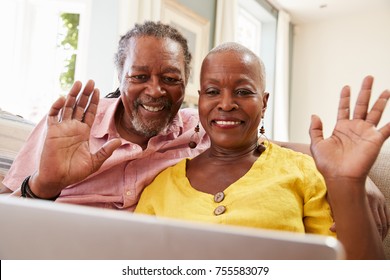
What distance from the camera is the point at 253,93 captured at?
1.11 metres

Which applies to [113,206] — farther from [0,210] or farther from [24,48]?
[24,48]

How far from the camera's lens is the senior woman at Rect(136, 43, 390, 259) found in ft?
2.52

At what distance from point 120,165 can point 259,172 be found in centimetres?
46

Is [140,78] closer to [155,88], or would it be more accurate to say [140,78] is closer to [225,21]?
[155,88]

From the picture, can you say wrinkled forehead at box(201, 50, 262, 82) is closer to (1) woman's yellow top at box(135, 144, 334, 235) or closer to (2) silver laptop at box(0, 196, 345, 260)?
(1) woman's yellow top at box(135, 144, 334, 235)

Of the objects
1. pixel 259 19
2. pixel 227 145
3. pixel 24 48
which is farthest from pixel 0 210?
pixel 259 19

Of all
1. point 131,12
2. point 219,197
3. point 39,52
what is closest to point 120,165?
point 219,197

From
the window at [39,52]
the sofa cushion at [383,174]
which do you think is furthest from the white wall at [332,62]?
the sofa cushion at [383,174]

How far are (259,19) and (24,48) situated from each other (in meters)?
3.45

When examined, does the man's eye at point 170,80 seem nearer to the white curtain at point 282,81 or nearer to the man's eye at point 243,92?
the man's eye at point 243,92

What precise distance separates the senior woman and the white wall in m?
4.24

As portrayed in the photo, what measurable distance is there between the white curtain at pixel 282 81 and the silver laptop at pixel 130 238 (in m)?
4.78

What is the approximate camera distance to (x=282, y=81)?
5207 mm

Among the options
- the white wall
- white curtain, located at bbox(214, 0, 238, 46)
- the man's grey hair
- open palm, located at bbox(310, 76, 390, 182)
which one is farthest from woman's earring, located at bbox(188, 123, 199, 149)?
the white wall
